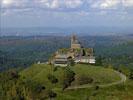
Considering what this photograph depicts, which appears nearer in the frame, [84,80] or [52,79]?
[84,80]

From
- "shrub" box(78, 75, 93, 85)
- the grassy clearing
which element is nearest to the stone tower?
the grassy clearing

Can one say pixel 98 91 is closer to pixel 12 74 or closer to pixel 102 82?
pixel 102 82

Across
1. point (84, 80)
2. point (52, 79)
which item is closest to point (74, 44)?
point (52, 79)

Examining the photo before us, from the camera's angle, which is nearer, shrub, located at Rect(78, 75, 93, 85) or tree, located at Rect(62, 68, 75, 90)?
tree, located at Rect(62, 68, 75, 90)

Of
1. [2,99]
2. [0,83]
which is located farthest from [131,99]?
[0,83]

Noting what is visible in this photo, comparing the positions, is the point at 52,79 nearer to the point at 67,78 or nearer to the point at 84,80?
the point at 67,78

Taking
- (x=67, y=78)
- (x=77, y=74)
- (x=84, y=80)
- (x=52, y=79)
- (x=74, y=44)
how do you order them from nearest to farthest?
(x=67, y=78), (x=84, y=80), (x=52, y=79), (x=77, y=74), (x=74, y=44)

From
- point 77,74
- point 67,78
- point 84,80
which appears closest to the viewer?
point 67,78

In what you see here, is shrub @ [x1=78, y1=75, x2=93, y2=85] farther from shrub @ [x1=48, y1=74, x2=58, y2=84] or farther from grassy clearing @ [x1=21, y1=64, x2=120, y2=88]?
shrub @ [x1=48, y1=74, x2=58, y2=84]

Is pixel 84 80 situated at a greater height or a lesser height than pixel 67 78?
lesser

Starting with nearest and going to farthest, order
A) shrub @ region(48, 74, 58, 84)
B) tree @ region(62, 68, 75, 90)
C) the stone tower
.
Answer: tree @ region(62, 68, 75, 90) → shrub @ region(48, 74, 58, 84) → the stone tower

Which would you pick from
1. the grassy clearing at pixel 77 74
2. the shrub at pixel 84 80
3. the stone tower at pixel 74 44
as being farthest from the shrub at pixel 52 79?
the stone tower at pixel 74 44
